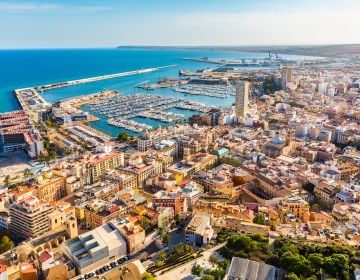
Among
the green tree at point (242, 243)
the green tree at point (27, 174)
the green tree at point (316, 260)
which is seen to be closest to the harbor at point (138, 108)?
the green tree at point (27, 174)

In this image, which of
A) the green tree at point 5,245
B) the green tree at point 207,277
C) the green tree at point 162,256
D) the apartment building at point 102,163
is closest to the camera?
the green tree at point 207,277

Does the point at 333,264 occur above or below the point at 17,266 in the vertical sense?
above

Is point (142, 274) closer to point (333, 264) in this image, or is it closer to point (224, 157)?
point (333, 264)

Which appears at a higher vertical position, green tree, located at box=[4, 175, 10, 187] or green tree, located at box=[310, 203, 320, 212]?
green tree, located at box=[310, 203, 320, 212]

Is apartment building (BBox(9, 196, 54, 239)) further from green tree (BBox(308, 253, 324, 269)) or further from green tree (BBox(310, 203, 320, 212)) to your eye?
green tree (BBox(310, 203, 320, 212))

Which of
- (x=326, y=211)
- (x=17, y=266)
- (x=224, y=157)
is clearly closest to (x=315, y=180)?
(x=326, y=211)

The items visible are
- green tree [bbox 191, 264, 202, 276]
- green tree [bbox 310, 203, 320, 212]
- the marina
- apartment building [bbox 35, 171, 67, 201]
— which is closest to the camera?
green tree [bbox 191, 264, 202, 276]

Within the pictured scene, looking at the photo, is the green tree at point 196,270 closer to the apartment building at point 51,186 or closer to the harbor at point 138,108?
the apartment building at point 51,186

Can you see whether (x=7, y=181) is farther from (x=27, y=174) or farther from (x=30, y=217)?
(x=30, y=217)

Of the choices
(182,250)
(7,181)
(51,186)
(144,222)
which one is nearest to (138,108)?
(7,181)

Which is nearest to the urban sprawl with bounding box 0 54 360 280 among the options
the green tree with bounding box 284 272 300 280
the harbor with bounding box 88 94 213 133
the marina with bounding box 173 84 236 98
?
the green tree with bounding box 284 272 300 280

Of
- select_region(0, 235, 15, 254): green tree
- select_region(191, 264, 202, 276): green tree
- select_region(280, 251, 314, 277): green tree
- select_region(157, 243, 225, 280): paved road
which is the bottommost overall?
select_region(0, 235, 15, 254): green tree
